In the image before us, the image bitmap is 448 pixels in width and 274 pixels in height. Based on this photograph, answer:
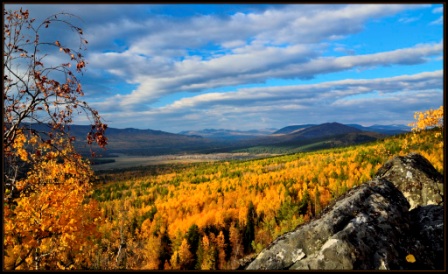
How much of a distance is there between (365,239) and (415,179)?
258 inches

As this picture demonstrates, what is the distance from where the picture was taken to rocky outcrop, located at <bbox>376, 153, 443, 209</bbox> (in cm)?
1220

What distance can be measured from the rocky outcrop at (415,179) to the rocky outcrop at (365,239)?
1.71m

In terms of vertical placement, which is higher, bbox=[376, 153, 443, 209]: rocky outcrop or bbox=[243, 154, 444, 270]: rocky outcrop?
bbox=[376, 153, 443, 209]: rocky outcrop

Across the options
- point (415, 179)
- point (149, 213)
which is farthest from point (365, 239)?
point (149, 213)

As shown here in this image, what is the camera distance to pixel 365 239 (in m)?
8.04

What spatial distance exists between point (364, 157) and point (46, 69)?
128 meters

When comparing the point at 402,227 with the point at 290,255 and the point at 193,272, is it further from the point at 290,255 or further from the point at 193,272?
the point at 193,272

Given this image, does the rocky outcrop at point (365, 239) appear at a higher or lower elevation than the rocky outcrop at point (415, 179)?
lower

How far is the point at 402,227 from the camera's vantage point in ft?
29.6

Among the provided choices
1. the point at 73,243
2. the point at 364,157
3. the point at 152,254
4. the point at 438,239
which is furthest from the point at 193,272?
the point at 364,157

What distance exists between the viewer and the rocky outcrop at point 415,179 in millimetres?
12203

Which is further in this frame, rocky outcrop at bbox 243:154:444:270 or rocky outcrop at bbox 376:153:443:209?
rocky outcrop at bbox 376:153:443:209

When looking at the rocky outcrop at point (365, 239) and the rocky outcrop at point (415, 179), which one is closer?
the rocky outcrop at point (365, 239)

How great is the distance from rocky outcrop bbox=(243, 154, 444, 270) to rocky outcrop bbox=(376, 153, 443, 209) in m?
1.71
